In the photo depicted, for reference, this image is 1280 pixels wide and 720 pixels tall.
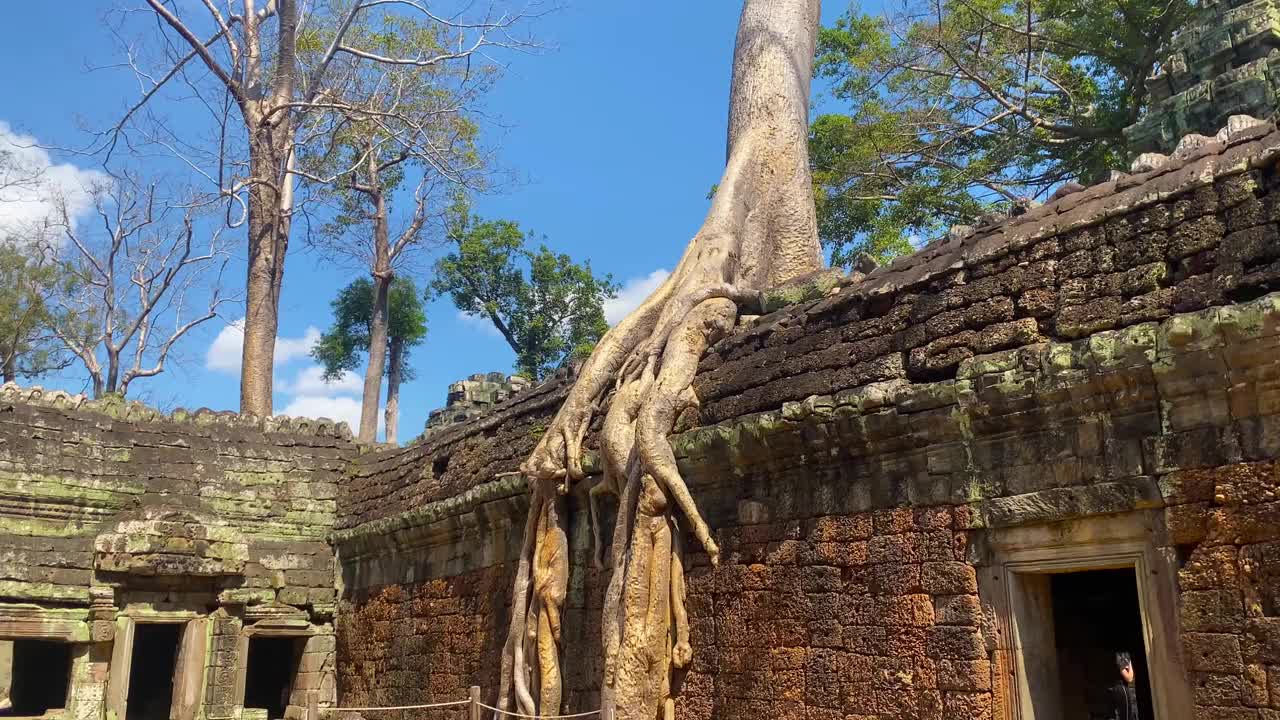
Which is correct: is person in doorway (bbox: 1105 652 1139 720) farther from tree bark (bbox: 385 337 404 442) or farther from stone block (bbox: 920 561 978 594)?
tree bark (bbox: 385 337 404 442)

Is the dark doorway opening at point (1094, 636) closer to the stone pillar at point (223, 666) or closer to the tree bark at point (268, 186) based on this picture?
the stone pillar at point (223, 666)

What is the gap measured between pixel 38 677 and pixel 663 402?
11.2 metres

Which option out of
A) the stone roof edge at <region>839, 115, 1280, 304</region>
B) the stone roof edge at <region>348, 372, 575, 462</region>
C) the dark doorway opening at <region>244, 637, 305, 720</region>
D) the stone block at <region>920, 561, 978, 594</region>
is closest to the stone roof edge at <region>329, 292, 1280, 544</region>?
the stone roof edge at <region>839, 115, 1280, 304</region>

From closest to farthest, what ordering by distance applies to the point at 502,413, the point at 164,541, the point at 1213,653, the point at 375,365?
the point at 1213,653, the point at 502,413, the point at 164,541, the point at 375,365

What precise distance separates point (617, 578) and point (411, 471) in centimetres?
476

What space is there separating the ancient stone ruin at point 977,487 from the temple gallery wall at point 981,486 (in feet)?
0.04

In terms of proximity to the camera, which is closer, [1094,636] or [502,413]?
[1094,636]

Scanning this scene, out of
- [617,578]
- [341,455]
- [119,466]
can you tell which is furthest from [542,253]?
A: [617,578]

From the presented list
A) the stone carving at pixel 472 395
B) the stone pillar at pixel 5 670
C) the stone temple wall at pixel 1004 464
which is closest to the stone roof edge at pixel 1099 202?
the stone temple wall at pixel 1004 464

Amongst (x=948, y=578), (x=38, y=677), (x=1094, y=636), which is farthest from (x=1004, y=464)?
(x=38, y=677)

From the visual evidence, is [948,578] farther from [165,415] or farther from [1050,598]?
[165,415]

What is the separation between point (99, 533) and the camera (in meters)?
11.0

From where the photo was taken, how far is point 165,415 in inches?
477

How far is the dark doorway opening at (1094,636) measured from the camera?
6.54 meters
